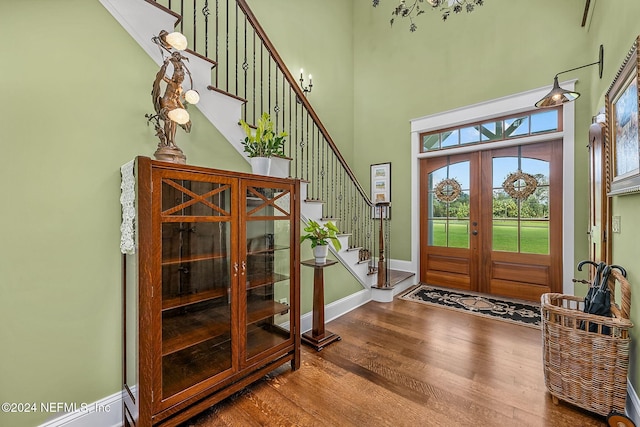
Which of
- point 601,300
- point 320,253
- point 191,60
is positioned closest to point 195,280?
point 320,253

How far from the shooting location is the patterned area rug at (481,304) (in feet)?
10.6

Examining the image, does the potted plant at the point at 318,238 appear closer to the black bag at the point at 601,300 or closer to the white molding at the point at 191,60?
the white molding at the point at 191,60

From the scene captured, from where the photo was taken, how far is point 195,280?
1.79 metres

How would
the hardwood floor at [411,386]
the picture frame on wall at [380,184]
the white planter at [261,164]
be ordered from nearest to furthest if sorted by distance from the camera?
the hardwood floor at [411,386] → the white planter at [261,164] → the picture frame on wall at [380,184]

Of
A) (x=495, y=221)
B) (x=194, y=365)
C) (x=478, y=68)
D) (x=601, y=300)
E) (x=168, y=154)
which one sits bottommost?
(x=194, y=365)

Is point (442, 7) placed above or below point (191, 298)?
above

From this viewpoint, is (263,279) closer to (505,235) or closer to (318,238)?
(318,238)

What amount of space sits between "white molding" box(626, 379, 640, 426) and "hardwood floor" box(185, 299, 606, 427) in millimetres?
170

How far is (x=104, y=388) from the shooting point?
65.1 inches

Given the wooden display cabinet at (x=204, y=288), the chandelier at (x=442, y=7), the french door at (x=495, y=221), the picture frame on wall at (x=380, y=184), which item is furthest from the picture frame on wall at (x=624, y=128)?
the picture frame on wall at (x=380, y=184)

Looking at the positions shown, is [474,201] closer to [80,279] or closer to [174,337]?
[174,337]

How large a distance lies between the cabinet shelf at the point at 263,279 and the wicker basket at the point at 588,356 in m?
1.93

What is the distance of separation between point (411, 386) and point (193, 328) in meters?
1.61

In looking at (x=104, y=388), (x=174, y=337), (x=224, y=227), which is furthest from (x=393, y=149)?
(x=104, y=388)
